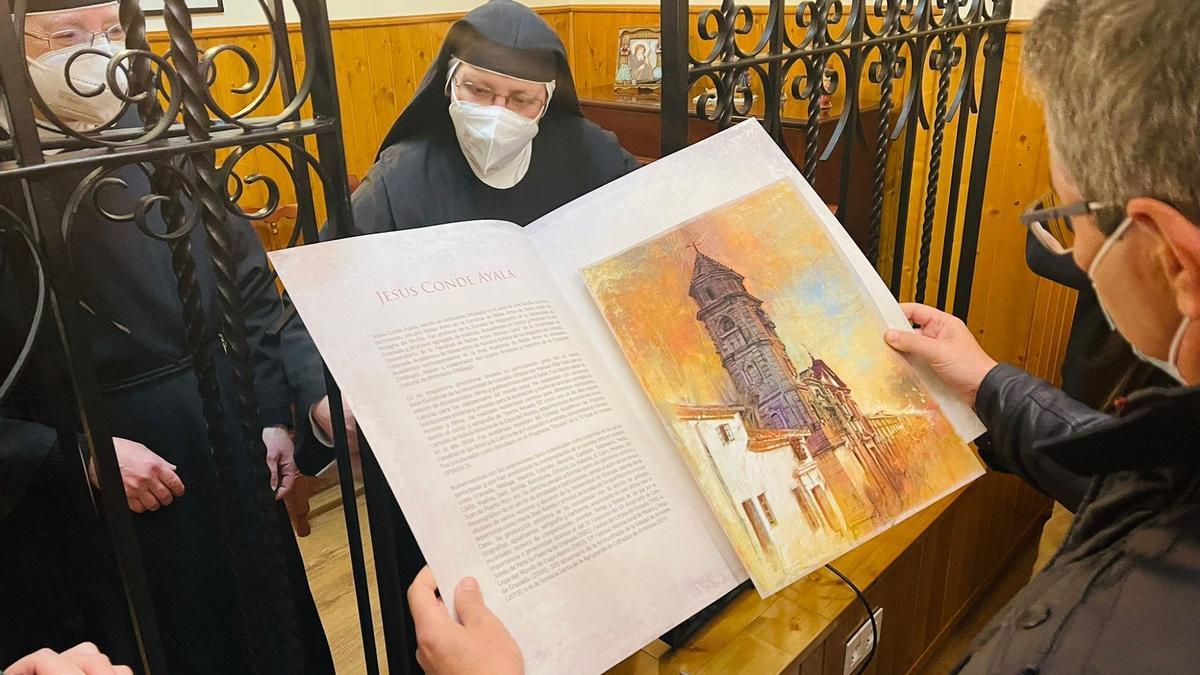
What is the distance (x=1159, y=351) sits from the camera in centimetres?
60

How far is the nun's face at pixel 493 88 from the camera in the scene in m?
1.43

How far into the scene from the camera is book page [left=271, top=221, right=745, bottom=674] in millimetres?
653

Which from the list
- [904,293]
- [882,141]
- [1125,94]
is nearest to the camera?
[1125,94]

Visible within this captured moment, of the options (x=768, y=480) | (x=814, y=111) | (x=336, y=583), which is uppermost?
(x=814, y=111)

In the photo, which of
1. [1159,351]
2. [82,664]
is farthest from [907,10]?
[82,664]

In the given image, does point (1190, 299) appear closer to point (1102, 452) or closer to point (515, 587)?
point (1102, 452)

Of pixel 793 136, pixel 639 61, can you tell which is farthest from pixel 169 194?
pixel 639 61

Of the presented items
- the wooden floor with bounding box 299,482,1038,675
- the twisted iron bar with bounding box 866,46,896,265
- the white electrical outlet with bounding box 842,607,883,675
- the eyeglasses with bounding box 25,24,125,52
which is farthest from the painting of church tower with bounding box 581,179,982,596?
the wooden floor with bounding box 299,482,1038,675

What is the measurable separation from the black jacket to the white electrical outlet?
0.64m

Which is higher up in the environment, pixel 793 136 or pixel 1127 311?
pixel 1127 311

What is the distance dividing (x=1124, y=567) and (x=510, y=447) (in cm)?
44

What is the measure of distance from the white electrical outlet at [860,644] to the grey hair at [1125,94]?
0.89 m

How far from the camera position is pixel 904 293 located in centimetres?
242

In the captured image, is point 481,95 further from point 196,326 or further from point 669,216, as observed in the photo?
point 196,326
